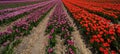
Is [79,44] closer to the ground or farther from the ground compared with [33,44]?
closer to the ground

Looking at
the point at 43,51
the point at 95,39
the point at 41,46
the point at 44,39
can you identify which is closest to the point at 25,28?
the point at 44,39

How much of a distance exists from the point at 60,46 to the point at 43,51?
1225 mm

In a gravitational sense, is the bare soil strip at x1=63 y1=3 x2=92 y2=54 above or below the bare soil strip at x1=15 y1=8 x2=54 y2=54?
below

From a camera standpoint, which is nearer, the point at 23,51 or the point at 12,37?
the point at 23,51

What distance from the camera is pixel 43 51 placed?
8711 millimetres

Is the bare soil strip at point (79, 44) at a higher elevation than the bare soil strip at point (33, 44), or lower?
lower

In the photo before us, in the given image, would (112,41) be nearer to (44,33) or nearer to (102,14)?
(44,33)

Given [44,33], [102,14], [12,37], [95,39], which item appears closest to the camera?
[95,39]

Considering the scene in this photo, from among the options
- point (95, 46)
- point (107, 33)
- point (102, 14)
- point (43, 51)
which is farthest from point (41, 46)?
point (102, 14)

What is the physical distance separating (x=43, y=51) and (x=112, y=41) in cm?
393

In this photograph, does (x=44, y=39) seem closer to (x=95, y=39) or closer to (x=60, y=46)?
(x=60, y=46)

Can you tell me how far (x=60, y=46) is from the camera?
946 centimetres

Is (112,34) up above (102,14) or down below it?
above

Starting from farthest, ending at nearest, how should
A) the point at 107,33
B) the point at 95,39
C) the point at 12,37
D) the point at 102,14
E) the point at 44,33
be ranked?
the point at 102,14, the point at 44,33, the point at 12,37, the point at 107,33, the point at 95,39
